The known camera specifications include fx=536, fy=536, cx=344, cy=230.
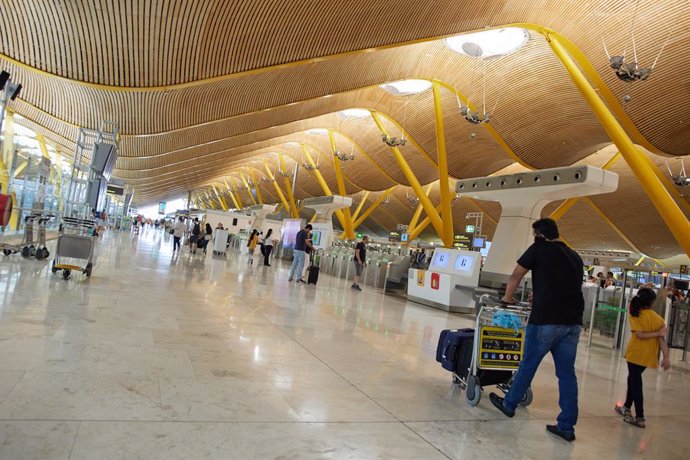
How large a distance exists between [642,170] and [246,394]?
50.0ft

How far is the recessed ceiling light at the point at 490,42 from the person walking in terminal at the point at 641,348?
1603cm

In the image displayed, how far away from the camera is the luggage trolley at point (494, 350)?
4.56m

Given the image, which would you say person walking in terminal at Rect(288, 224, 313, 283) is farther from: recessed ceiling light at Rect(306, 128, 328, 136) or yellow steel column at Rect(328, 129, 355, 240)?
recessed ceiling light at Rect(306, 128, 328, 136)

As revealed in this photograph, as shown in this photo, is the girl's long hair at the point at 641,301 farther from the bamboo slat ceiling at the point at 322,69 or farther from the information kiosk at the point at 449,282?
the bamboo slat ceiling at the point at 322,69

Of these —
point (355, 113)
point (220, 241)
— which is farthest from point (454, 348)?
point (355, 113)

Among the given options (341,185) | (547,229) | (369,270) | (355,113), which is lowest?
(369,270)

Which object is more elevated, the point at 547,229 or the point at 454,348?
the point at 547,229

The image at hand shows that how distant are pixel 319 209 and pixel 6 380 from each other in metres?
23.3

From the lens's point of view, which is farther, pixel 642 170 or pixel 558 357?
pixel 642 170

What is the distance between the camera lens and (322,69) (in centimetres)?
1780

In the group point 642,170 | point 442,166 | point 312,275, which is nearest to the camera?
point 312,275

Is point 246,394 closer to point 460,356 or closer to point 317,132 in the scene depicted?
point 460,356

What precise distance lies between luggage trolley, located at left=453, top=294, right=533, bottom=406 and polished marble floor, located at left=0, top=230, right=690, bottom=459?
0.18 m

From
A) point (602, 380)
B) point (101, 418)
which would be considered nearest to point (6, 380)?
point (101, 418)
